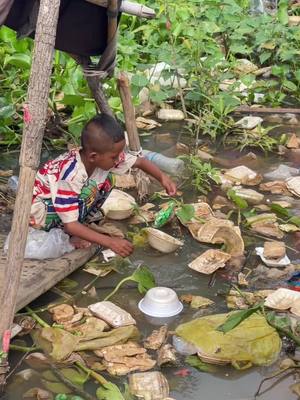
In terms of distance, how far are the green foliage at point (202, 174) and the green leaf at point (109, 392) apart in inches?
69.2

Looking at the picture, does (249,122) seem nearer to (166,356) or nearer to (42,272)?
(42,272)

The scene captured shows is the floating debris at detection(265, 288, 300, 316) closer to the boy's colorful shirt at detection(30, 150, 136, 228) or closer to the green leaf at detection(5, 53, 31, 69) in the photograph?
the boy's colorful shirt at detection(30, 150, 136, 228)

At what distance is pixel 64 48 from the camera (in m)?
3.19

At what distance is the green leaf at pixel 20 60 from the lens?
4.29 m

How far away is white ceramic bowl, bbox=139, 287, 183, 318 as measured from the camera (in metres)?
2.88

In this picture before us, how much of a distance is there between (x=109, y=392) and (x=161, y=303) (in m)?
0.58

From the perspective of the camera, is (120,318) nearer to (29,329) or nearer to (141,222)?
(29,329)

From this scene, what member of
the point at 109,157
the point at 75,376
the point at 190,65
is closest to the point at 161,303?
the point at 75,376

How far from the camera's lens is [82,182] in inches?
118

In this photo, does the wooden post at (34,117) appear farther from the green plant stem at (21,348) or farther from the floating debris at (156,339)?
the floating debris at (156,339)

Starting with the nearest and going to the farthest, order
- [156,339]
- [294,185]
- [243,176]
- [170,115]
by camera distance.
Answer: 1. [156,339]
2. [294,185]
3. [243,176]
4. [170,115]

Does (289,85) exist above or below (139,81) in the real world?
below

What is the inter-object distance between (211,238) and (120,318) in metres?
0.78

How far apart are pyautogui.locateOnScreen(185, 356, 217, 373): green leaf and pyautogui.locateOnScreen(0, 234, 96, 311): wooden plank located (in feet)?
2.13
